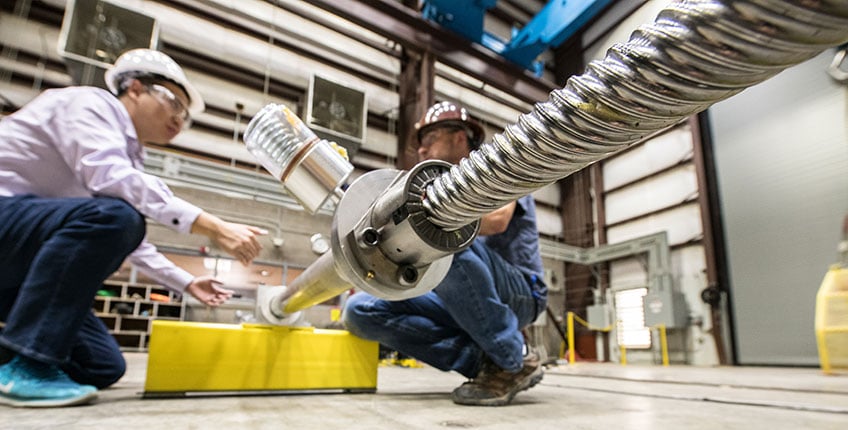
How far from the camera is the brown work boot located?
1140 millimetres

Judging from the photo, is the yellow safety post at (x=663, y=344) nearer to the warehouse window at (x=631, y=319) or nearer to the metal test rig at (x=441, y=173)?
the warehouse window at (x=631, y=319)

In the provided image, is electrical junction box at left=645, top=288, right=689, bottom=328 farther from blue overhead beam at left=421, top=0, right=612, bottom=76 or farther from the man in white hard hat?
the man in white hard hat

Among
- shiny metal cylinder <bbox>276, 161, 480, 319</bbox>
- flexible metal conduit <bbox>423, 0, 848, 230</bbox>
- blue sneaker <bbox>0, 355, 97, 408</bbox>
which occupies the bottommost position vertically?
blue sneaker <bbox>0, 355, 97, 408</bbox>

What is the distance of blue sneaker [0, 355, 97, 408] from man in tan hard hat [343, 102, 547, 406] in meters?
0.69

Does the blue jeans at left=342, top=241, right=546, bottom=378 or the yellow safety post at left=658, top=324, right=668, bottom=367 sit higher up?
the blue jeans at left=342, top=241, right=546, bottom=378

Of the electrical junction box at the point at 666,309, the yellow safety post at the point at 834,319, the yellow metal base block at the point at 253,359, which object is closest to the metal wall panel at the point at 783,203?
the electrical junction box at the point at 666,309

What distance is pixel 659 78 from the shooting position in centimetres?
35

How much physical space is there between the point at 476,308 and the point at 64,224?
0.93 m

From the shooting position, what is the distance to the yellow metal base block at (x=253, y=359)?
1143 mm

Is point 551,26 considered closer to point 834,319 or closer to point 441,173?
point 834,319

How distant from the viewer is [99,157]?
1.04 m

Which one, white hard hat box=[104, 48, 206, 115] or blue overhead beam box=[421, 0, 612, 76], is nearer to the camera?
white hard hat box=[104, 48, 206, 115]

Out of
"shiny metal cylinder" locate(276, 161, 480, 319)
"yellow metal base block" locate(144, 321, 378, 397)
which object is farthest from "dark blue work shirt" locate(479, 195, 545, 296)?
"shiny metal cylinder" locate(276, 161, 480, 319)

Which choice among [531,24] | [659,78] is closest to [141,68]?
[659,78]
